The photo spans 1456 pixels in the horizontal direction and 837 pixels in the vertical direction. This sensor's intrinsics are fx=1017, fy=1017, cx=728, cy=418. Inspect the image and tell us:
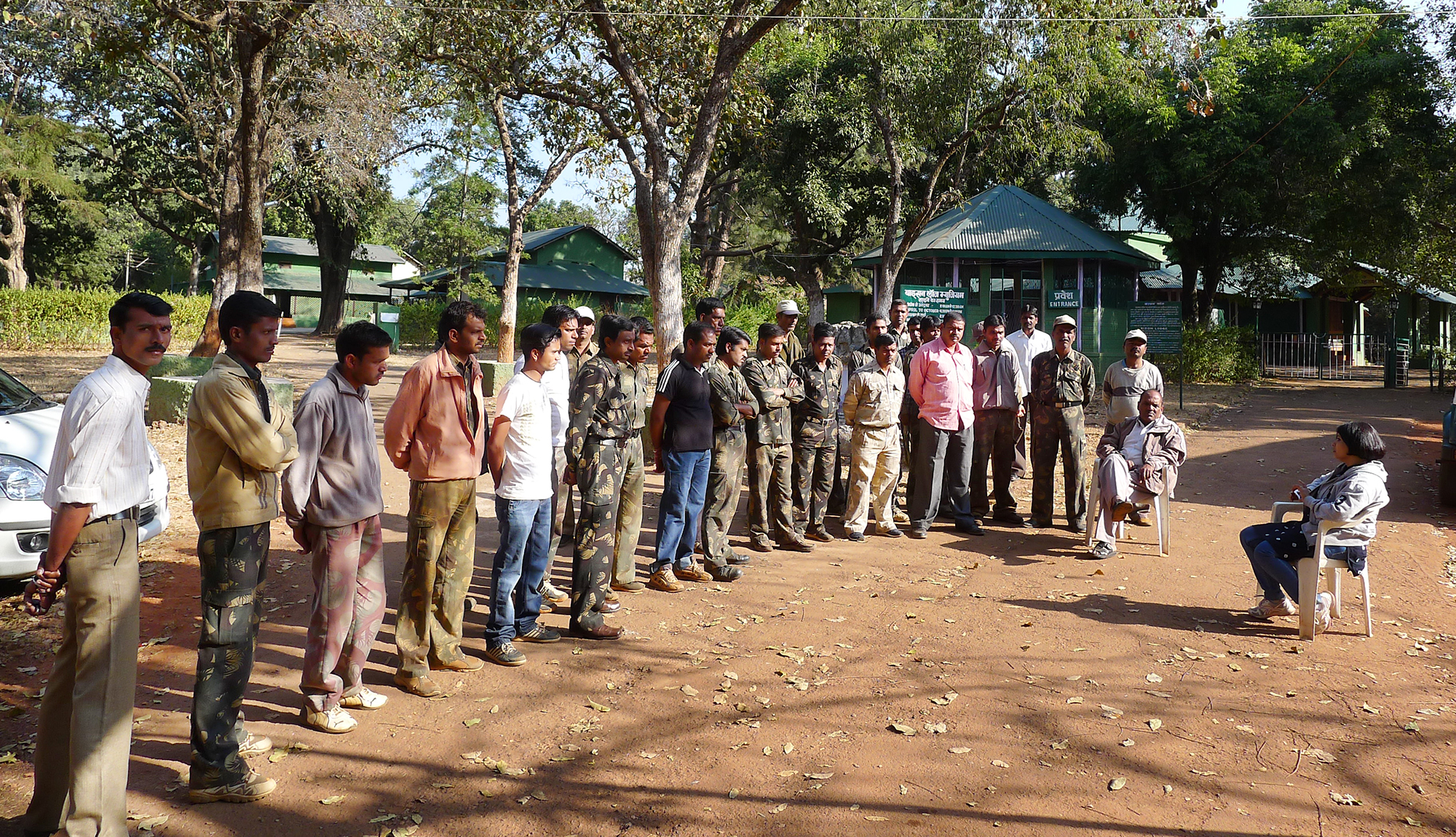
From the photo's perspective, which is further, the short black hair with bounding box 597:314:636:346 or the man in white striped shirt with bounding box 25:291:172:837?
the short black hair with bounding box 597:314:636:346

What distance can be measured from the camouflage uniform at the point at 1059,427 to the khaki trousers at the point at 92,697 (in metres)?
7.48

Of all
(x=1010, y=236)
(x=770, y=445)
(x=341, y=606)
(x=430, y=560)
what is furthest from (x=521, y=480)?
(x=1010, y=236)

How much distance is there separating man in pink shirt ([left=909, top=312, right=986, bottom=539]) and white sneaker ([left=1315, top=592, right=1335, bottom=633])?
10.5 ft

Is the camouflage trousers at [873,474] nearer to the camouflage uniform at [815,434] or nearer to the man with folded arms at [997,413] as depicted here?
the camouflage uniform at [815,434]

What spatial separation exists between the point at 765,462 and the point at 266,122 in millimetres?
11607

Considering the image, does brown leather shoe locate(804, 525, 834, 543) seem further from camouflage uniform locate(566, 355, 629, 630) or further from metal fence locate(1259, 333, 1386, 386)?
metal fence locate(1259, 333, 1386, 386)

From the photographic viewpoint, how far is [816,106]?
29.7 meters

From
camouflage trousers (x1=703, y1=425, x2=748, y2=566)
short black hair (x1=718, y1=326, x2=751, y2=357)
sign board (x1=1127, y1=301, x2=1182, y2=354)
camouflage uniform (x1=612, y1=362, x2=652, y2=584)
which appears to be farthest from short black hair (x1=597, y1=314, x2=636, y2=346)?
sign board (x1=1127, y1=301, x2=1182, y2=354)

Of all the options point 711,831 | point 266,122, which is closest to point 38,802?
point 711,831

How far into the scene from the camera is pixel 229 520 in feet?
12.7

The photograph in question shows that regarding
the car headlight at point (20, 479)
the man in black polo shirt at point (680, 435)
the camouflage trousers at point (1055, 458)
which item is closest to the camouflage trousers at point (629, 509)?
the man in black polo shirt at point (680, 435)

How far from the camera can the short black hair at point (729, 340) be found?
7527 mm

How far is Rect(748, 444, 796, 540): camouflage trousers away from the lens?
8008mm

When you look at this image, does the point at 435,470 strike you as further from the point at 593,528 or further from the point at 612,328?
the point at 612,328
